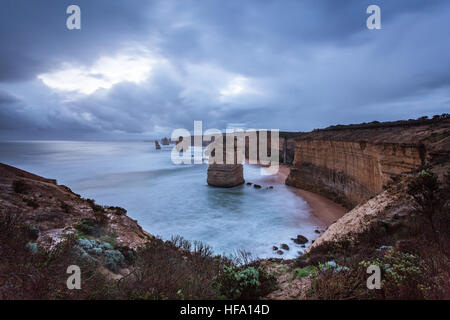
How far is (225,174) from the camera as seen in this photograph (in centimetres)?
2709

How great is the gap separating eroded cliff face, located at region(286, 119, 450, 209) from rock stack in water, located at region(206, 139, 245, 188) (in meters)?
7.30

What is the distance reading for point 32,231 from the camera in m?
5.24

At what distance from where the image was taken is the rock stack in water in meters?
27.1

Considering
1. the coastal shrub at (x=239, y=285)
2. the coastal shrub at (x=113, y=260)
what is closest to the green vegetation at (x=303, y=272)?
the coastal shrub at (x=239, y=285)

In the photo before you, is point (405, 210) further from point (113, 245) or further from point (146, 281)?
point (113, 245)

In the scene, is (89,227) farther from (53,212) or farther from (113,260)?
(113,260)

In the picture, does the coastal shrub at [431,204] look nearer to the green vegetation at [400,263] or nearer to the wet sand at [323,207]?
the green vegetation at [400,263]

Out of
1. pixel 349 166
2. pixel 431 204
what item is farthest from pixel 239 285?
pixel 349 166

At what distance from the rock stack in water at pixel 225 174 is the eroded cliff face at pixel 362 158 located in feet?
23.9

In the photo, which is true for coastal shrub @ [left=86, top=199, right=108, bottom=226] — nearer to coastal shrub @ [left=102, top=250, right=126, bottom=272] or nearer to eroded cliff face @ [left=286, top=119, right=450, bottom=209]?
A: coastal shrub @ [left=102, top=250, right=126, bottom=272]

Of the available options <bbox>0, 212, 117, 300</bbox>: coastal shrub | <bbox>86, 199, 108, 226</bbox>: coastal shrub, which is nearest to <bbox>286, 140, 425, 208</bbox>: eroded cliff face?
<bbox>0, 212, 117, 300</bbox>: coastal shrub
